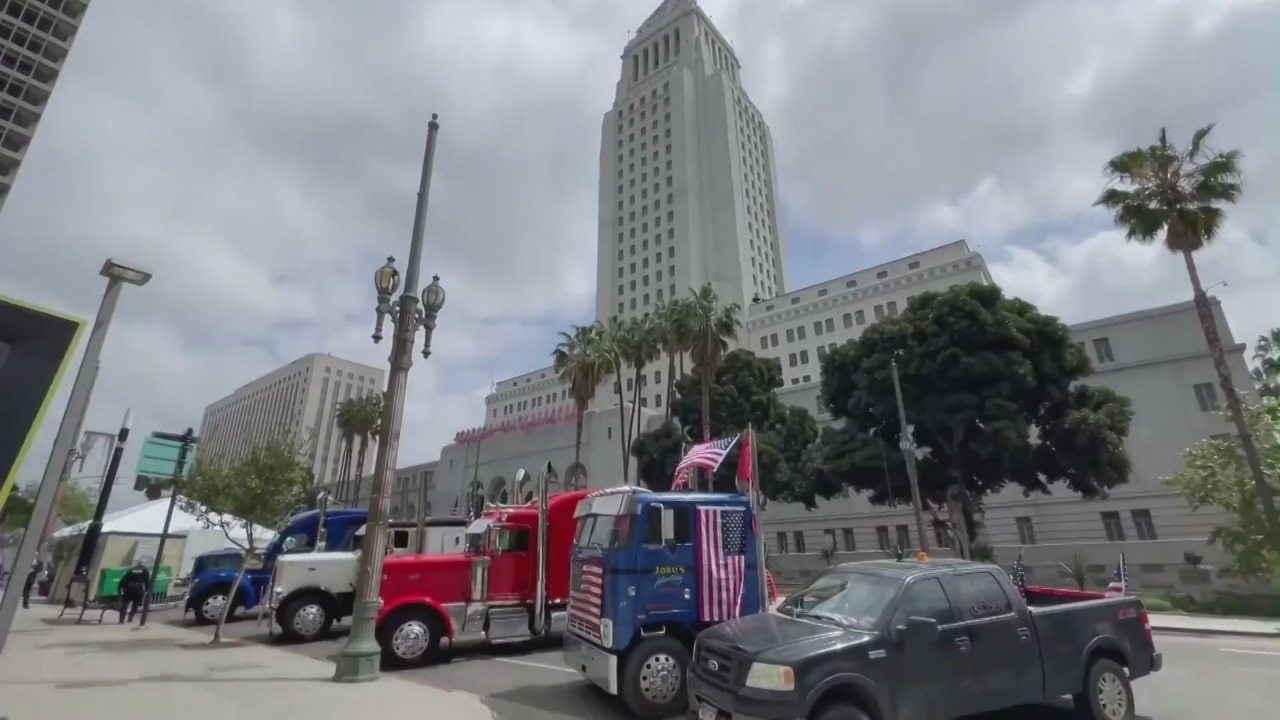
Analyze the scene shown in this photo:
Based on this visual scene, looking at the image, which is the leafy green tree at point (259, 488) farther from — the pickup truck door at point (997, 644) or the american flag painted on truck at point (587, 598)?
the pickup truck door at point (997, 644)

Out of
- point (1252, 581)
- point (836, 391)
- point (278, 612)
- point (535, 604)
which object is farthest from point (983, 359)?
point (278, 612)

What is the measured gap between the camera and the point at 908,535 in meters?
35.4

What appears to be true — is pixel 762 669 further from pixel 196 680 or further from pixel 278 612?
pixel 278 612

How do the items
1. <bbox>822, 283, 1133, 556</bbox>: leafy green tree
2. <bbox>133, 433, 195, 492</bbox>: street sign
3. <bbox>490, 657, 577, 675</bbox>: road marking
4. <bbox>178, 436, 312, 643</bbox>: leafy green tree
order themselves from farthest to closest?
<bbox>822, 283, 1133, 556</bbox>: leafy green tree, <bbox>133, 433, 195, 492</bbox>: street sign, <bbox>178, 436, 312, 643</bbox>: leafy green tree, <bbox>490, 657, 577, 675</bbox>: road marking

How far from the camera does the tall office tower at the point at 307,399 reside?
133 m

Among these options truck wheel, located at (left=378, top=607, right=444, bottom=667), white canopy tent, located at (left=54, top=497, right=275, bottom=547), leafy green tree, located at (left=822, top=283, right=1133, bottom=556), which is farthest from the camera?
white canopy tent, located at (left=54, top=497, right=275, bottom=547)

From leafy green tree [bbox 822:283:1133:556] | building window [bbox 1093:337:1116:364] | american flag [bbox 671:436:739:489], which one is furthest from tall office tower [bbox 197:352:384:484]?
american flag [bbox 671:436:739:489]

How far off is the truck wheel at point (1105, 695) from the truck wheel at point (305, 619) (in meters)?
15.2

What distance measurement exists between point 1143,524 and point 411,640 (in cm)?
3498

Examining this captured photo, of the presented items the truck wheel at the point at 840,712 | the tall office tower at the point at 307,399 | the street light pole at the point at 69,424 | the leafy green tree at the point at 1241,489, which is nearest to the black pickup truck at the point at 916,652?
the truck wheel at the point at 840,712

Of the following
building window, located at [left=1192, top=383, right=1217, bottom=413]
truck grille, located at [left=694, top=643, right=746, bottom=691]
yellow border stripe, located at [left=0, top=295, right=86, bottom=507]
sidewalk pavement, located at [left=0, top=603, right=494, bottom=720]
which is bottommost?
sidewalk pavement, located at [left=0, top=603, right=494, bottom=720]

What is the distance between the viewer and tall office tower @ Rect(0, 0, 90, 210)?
55.2m

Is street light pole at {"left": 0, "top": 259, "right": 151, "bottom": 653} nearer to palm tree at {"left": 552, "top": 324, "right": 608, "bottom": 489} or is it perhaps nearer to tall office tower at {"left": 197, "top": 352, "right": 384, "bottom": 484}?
palm tree at {"left": 552, "top": 324, "right": 608, "bottom": 489}

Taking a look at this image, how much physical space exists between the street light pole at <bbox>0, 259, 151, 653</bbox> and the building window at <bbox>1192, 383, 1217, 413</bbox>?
41028 millimetres
